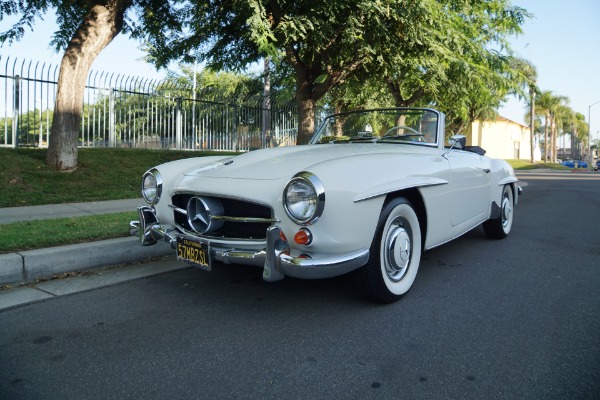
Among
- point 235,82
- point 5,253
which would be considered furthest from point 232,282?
point 235,82

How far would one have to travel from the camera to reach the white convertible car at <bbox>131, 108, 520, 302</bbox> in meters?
2.70

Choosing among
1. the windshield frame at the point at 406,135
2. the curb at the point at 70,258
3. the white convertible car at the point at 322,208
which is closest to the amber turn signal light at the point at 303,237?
the white convertible car at the point at 322,208

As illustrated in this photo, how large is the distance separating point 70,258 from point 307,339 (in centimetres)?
241

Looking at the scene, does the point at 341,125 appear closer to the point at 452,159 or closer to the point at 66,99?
the point at 452,159

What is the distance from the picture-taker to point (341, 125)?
4.94m

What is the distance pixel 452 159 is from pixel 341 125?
1308 mm

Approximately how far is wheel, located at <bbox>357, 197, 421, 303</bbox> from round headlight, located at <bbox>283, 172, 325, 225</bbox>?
0.54 m

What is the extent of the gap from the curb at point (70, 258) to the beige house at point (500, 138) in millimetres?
45751

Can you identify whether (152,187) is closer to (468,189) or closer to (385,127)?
(385,127)

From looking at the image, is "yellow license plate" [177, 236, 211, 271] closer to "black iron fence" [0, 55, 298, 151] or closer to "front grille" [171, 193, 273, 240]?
"front grille" [171, 193, 273, 240]

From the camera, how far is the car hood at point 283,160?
311cm

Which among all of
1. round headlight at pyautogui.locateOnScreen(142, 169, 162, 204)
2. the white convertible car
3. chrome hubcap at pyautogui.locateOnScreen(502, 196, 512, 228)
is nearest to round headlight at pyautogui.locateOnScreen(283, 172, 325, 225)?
the white convertible car

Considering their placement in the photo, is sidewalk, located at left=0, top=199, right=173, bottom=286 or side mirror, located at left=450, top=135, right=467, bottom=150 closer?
sidewalk, located at left=0, top=199, right=173, bottom=286

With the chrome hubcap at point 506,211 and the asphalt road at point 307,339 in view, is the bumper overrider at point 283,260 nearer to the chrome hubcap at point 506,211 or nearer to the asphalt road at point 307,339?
the asphalt road at point 307,339
